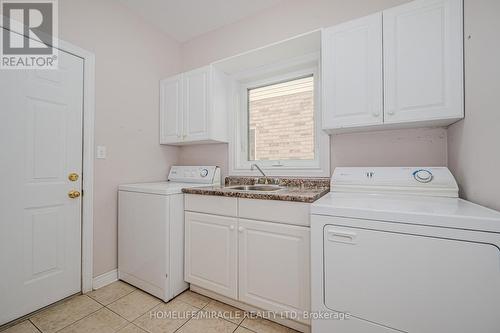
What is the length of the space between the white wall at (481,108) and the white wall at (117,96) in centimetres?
259

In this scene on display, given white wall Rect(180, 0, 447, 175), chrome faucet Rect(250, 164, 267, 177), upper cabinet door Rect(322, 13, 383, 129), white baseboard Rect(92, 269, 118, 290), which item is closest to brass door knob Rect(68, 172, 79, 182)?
white baseboard Rect(92, 269, 118, 290)

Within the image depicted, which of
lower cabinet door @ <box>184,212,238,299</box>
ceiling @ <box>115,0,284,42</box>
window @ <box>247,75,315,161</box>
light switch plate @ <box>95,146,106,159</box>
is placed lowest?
lower cabinet door @ <box>184,212,238,299</box>

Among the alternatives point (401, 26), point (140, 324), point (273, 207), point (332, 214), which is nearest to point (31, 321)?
point (140, 324)

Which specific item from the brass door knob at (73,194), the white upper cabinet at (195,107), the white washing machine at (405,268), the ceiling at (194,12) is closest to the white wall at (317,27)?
the ceiling at (194,12)

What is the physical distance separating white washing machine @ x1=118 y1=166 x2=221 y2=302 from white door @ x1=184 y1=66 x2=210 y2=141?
2.16 feet

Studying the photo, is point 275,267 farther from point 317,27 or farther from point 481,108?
point 317,27

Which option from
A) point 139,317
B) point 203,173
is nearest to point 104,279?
point 139,317

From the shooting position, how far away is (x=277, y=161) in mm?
2166

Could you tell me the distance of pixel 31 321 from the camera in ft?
4.66

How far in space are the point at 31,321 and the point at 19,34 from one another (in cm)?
198

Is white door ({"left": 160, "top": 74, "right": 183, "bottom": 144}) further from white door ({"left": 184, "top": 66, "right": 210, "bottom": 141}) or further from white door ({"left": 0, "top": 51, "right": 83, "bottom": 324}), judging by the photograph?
white door ({"left": 0, "top": 51, "right": 83, "bottom": 324})

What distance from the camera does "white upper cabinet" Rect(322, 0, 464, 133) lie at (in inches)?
47.3

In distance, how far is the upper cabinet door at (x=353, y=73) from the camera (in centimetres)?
138

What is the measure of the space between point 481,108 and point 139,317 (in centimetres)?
238
